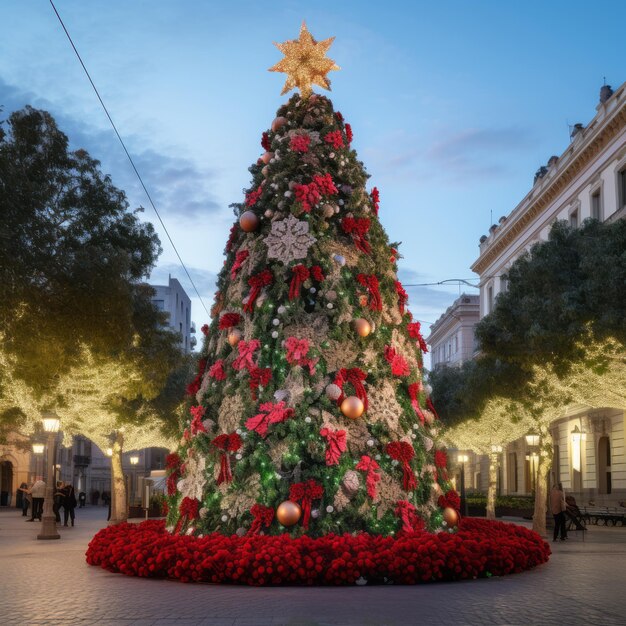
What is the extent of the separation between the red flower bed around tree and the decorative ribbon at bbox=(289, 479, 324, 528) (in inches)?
15.8

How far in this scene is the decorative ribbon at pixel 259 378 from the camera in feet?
39.3

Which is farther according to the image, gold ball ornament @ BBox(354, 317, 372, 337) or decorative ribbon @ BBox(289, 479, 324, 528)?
gold ball ornament @ BBox(354, 317, 372, 337)

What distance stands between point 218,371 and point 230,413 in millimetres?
716

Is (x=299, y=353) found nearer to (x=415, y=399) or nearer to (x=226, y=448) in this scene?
(x=226, y=448)

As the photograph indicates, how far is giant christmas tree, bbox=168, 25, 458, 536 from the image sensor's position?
1142 centimetres

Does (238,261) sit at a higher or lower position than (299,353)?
higher

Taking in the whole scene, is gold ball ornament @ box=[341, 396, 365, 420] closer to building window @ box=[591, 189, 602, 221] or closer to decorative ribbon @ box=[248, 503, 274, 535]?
decorative ribbon @ box=[248, 503, 274, 535]

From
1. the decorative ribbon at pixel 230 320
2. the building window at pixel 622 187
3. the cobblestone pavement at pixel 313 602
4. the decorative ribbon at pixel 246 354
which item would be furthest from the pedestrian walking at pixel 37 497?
the building window at pixel 622 187

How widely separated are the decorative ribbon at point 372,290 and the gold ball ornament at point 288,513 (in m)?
3.11

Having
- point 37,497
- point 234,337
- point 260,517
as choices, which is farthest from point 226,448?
point 37,497

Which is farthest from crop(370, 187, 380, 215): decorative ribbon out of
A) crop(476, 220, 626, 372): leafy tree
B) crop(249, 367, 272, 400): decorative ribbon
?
crop(476, 220, 626, 372): leafy tree

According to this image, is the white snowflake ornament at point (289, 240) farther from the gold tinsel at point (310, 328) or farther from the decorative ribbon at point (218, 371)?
the decorative ribbon at point (218, 371)

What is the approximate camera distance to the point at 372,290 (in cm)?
1273

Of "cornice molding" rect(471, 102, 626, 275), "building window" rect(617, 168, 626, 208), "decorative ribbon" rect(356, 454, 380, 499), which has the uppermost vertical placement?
"cornice molding" rect(471, 102, 626, 275)
